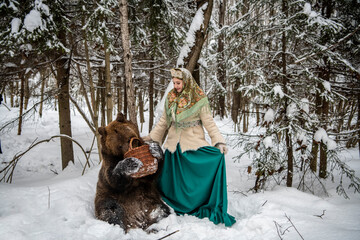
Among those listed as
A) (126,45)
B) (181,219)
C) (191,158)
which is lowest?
(181,219)

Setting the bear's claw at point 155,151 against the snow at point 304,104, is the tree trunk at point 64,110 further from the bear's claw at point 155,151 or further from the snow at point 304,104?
the snow at point 304,104

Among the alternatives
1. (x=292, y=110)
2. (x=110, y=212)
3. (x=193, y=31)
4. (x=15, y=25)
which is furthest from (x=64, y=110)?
(x=292, y=110)

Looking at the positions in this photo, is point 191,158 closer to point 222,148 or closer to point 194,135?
point 194,135

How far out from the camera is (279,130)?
3668mm

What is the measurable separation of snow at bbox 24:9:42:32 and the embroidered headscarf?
10.9 ft

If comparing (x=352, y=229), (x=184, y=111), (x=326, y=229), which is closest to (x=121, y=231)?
(x=184, y=111)

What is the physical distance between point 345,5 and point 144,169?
5534 mm

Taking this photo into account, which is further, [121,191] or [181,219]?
[181,219]

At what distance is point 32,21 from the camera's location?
13.1 feet

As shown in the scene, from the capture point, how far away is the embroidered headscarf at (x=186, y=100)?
9.57 feet

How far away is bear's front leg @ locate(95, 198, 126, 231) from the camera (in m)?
2.51

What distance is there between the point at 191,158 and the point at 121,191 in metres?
1.13

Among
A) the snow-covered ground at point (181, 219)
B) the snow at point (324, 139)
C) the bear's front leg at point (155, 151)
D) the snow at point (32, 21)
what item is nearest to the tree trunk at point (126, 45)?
the bear's front leg at point (155, 151)

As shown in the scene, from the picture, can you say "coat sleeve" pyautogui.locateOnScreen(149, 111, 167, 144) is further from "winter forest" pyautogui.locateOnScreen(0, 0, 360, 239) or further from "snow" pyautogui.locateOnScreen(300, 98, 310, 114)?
"snow" pyautogui.locateOnScreen(300, 98, 310, 114)
